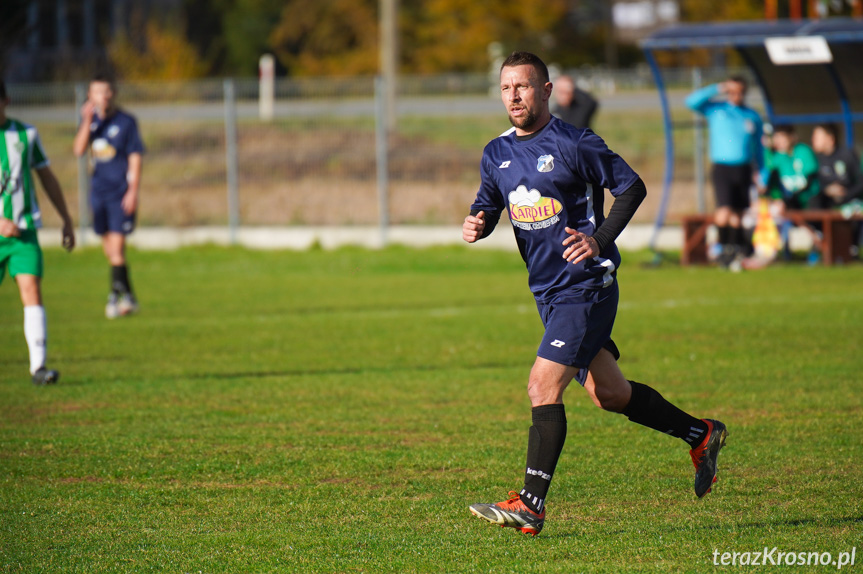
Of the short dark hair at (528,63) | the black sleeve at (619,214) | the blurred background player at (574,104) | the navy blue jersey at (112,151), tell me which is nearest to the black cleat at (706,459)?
the black sleeve at (619,214)

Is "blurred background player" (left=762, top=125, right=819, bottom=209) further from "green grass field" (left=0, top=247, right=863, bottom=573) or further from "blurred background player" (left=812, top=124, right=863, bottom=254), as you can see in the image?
"green grass field" (left=0, top=247, right=863, bottom=573)

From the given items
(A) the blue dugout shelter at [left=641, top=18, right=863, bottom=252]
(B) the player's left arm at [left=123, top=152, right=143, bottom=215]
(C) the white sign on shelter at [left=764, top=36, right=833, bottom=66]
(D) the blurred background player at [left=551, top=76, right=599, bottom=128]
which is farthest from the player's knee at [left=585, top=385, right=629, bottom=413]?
(C) the white sign on shelter at [left=764, top=36, right=833, bottom=66]

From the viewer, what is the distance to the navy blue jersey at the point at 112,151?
12547mm

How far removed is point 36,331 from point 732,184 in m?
10.3

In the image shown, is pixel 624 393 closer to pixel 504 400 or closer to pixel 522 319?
pixel 504 400

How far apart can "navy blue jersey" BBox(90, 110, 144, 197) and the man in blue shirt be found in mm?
7667

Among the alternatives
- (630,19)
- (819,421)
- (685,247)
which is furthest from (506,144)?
(630,19)

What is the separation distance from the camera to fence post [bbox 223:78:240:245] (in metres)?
20.8

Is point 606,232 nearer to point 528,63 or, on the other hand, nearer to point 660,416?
point 528,63

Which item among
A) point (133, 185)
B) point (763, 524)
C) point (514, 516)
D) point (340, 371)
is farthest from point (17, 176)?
point (763, 524)

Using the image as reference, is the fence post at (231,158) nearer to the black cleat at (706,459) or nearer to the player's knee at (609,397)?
the player's knee at (609,397)

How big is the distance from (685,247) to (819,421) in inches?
399

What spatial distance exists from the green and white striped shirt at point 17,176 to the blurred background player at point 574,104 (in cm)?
835

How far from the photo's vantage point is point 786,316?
11.6m
